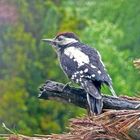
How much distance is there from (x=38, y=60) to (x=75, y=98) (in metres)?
15.3

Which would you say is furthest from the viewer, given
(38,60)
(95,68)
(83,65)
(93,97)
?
(38,60)

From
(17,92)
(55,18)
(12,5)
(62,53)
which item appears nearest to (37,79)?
Answer: (17,92)

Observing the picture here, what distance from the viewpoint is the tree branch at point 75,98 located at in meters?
4.52

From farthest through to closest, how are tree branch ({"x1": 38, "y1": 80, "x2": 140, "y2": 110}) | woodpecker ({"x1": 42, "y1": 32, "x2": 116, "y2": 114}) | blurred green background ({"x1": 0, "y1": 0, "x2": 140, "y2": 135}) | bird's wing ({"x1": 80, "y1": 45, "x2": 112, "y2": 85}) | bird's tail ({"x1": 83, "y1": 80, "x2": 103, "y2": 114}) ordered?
blurred green background ({"x1": 0, "y1": 0, "x2": 140, "y2": 135}) → bird's wing ({"x1": 80, "y1": 45, "x2": 112, "y2": 85}) → woodpecker ({"x1": 42, "y1": 32, "x2": 116, "y2": 114}) → bird's tail ({"x1": 83, "y1": 80, "x2": 103, "y2": 114}) → tree branch ({"x1": 38, "y1": 80, "x2": 140, "y2": 110})

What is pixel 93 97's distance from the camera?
536 centimetres

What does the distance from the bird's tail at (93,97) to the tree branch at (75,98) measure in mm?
31

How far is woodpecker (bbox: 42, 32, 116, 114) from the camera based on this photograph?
18.6 ft

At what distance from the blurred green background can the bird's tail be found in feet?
35.2

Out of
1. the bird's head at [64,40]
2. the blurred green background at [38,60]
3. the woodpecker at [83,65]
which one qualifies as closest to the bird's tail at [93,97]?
the woodpecker at [83,65]

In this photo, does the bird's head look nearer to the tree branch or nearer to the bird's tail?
the bird's tail

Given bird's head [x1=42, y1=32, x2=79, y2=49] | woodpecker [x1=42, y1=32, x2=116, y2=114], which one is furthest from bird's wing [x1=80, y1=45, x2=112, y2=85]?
bird's head [x1=42, y1=32, x2=79, y2=49]

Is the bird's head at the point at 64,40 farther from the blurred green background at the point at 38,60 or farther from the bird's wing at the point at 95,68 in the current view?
the blurred green background at the point at 38,60

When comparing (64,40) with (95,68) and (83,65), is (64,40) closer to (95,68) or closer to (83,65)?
(83,65)

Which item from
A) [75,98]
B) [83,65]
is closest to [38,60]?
[83,65]
